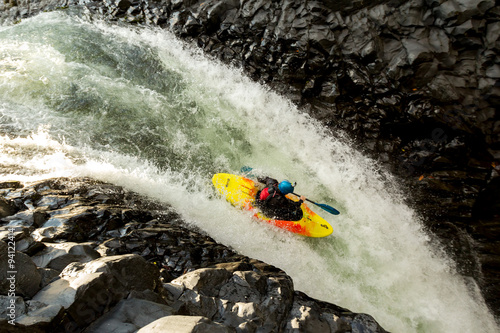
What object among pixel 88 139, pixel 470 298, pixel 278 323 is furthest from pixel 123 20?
pixel 470 298

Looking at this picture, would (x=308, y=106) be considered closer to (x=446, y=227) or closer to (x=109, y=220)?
(x=446, y=227)

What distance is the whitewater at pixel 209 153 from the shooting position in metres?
5.42

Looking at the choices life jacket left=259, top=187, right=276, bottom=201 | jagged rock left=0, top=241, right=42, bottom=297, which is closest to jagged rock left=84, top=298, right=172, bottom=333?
jagged rock left=0, top=241, right=42, bottom=297

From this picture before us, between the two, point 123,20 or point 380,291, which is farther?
point 123,20

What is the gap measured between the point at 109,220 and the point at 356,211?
182 inches

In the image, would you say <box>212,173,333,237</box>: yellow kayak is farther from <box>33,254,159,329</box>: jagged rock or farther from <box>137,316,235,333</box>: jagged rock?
<box>137,316,235,333</box>: jagged rock

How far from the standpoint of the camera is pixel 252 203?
5.86 metres

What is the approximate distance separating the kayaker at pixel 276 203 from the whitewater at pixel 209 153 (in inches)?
11.9

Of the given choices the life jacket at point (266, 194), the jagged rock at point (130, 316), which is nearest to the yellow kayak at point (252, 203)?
the life jacket at point (266, 194)

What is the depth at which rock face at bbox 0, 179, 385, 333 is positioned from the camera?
260 centimetres

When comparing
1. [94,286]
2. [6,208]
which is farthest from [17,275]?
[6,208]

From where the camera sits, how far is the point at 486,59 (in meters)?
5.73

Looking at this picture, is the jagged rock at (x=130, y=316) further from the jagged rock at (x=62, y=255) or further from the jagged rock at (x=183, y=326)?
the jagged rock at (x=62, y=255)

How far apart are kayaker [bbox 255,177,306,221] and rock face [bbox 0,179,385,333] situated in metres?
1.27
